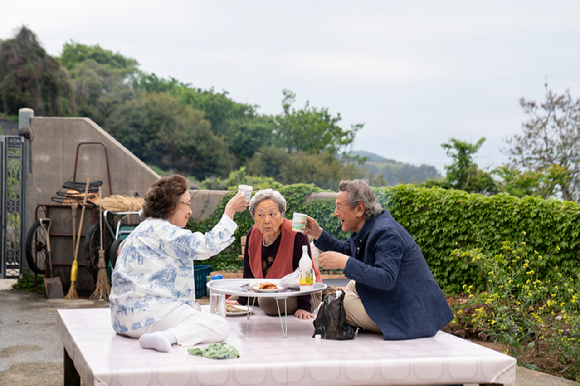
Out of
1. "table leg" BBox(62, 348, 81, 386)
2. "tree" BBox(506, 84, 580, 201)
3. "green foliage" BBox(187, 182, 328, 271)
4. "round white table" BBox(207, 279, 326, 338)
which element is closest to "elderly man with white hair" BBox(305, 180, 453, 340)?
"round white table" BBox(207, 279, 326, 338)

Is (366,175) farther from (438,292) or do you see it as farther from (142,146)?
(438,292)

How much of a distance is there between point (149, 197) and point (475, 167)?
1201 cm

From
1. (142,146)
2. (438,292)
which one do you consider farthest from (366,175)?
(438,292)

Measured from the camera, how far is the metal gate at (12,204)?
26.6 ft

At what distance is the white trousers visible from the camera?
9.25 feet

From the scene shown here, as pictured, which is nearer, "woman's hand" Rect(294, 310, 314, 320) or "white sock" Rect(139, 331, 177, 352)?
"white sock" Rect(139, 331, 177, 352)

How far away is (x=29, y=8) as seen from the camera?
135 feet

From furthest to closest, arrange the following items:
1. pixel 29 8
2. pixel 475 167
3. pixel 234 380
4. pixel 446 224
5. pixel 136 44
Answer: pixel 136 44, pixel 29 8, pixel 475 167, pixel 446 224, pixel 234 380

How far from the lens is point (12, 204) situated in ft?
26.9

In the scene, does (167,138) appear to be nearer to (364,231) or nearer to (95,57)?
(95,57)

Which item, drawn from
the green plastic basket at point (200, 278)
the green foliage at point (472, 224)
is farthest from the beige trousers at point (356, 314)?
the green plastic basket at point (200, 278)

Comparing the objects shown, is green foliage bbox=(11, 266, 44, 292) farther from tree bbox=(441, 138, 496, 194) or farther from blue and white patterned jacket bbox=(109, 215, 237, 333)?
tree bbox=(441, 138, 496, 194)

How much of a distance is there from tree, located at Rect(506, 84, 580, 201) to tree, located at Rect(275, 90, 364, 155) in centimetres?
3023

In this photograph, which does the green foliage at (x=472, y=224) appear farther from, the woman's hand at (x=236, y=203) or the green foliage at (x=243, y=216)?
the woman's hand at (x=236, y=203)
